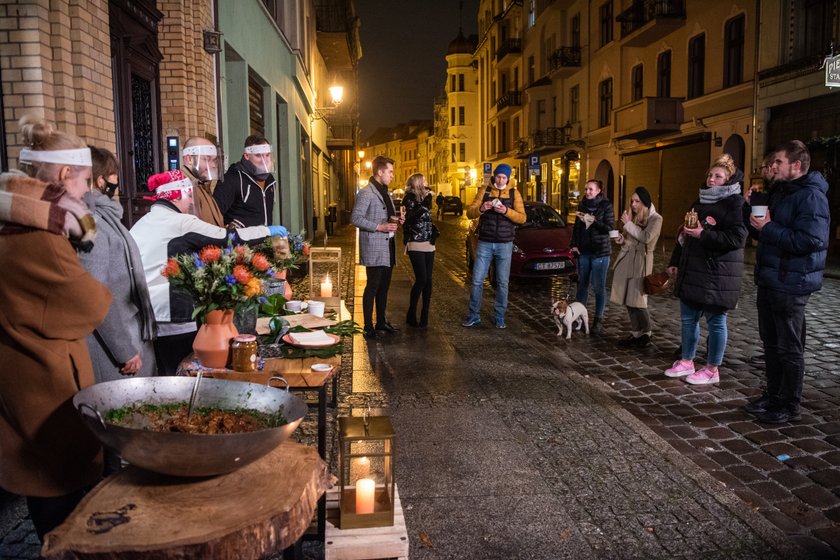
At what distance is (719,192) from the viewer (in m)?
5.85

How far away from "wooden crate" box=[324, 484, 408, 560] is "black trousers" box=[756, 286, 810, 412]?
3579 mm

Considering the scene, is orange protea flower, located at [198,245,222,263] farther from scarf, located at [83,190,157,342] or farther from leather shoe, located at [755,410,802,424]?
leather shoe, located at [755,410,802,424]

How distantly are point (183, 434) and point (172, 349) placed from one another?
239 centimetres

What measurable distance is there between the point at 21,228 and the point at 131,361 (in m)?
1.05

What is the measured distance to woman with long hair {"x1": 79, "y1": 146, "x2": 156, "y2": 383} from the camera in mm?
3178

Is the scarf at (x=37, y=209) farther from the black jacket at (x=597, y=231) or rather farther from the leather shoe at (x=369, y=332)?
the black jacket at (x=597, y=231)

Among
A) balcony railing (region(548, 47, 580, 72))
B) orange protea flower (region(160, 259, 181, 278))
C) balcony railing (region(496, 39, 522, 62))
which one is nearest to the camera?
orange protea flower (region(160, 259, 181, 278))

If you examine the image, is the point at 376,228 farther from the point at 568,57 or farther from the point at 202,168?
the point at 568,57

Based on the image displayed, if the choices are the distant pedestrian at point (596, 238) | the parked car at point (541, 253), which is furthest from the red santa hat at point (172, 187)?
the parked car at point (541, 253)

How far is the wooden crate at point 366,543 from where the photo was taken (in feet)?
9.00

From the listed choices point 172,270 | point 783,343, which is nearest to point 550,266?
point 783,343

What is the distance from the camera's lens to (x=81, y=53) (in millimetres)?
5148

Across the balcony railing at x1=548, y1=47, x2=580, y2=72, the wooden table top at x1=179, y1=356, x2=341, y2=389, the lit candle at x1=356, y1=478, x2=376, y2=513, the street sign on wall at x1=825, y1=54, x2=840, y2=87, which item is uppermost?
the balcony railing at x1=548, y1=47, x2=580, y2=72

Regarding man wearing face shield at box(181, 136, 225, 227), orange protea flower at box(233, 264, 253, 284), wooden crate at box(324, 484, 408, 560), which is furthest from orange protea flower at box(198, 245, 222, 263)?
man wearing face shield at box(181, 136, 225, 227)
